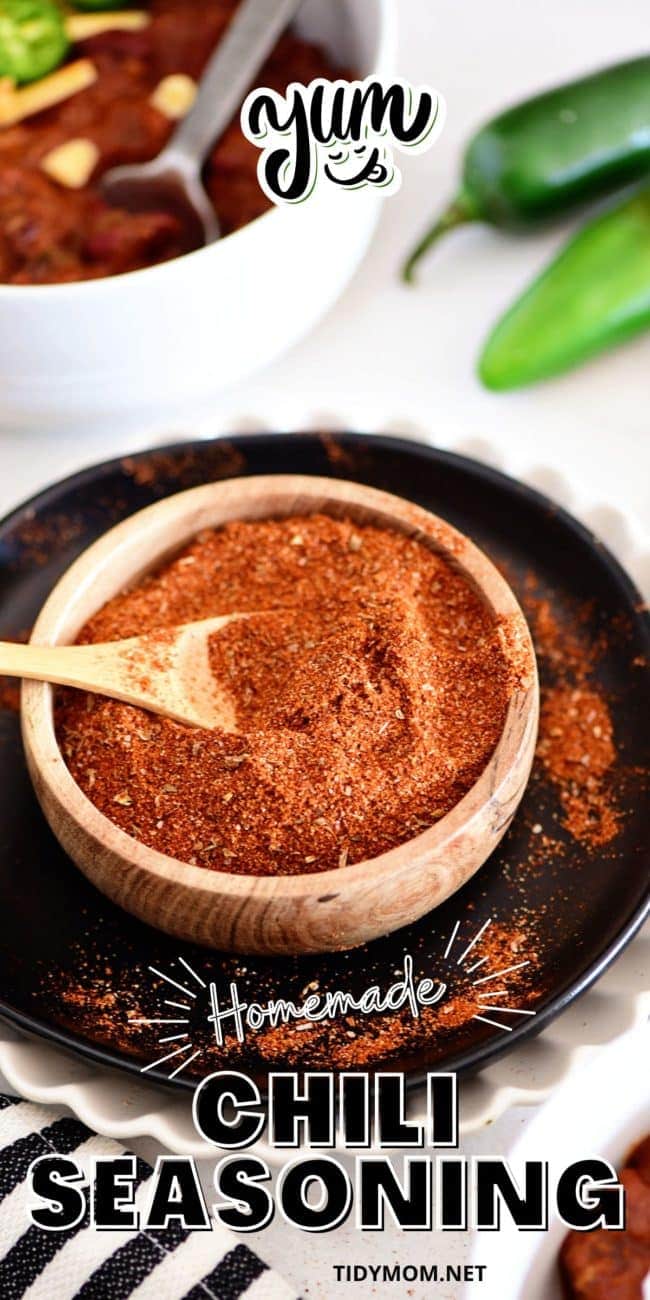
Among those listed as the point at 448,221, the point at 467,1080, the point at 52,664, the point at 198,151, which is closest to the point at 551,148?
the point at 448,221

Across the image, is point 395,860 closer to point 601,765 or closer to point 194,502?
point 601,765

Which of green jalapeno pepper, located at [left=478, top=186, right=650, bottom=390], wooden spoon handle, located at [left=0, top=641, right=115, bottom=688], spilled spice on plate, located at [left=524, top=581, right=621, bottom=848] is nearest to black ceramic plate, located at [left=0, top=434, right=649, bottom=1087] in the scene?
spilled spice on plate, located at [left=524, top=581, right=621, bottom=848]

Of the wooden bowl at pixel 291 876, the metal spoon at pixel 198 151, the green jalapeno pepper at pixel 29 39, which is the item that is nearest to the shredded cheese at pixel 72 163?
the metal spoon at pixel 198 151

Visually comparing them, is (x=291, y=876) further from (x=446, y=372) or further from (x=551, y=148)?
(x=551, y=148)

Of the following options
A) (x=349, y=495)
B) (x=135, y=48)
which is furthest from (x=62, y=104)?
(x=349, y=495)

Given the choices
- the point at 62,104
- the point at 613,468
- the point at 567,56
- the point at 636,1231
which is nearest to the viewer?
the point at 636,1231

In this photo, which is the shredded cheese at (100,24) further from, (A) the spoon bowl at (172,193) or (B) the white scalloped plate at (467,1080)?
(B) the white scalloped plate at (467,1080)
